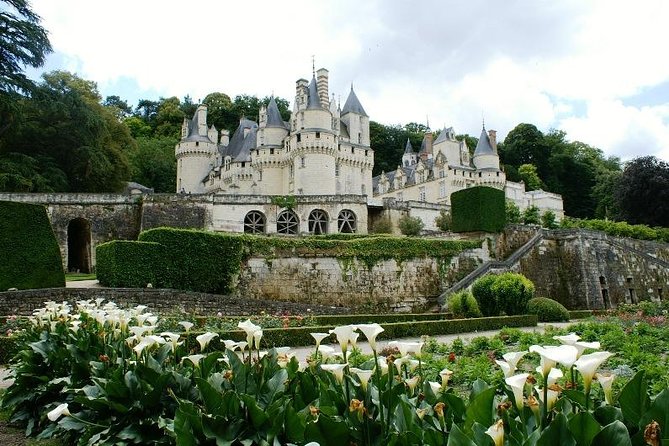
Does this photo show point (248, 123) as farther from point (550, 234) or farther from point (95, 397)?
point (95, 397)

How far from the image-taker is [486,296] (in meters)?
18.3

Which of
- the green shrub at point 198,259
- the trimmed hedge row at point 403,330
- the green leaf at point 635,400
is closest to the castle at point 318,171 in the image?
the green shrub at point 198,259

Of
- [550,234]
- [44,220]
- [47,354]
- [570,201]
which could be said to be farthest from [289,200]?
[570,201]

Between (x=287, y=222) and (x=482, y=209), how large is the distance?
12091 mm

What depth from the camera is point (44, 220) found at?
17172 mm

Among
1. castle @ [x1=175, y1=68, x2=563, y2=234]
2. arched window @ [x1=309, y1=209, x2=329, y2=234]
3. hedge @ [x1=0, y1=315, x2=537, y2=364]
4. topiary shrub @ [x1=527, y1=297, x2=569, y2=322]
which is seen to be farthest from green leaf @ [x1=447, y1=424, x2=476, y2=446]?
arched window @ [x1=309, y1=209, x2=329, y2=234]

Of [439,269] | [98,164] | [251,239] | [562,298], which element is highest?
[98,164]

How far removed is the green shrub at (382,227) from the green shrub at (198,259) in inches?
611

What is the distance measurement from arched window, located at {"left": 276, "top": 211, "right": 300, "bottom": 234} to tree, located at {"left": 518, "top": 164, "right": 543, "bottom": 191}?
4182 cm

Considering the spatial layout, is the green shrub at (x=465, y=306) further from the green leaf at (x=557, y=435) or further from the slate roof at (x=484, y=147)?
the slate roof at (x=484, y=147)

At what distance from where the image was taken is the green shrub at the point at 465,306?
1789cm

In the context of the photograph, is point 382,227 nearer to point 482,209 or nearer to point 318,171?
point 318,171

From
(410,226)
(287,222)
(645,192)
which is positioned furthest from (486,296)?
(645,192)

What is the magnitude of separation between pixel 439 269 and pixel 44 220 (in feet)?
49.3
